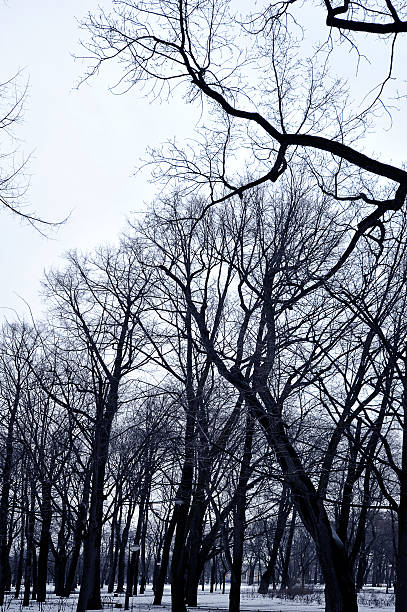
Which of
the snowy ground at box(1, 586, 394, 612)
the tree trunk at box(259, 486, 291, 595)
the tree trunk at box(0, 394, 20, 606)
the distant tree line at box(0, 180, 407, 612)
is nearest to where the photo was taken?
the distant tree line at box(0, 180, 407, 612)

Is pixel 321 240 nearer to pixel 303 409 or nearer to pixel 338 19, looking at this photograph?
pixel 303 409

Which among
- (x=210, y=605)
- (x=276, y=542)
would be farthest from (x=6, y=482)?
(x=210, y=605)

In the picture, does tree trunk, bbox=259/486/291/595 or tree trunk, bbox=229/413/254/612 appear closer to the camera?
tree trunk, bbox=229/413/254/612

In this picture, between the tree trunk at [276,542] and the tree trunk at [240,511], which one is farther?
the tree trunk at [276,542]

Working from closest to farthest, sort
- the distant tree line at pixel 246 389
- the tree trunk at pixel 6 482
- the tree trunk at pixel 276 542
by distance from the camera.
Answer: the distant tree line at pixel 246 389 < the tree trunk at pixel 6 482 < the tree trunk at pixel 276 542

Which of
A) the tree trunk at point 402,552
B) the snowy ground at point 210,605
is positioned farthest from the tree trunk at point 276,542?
the tree trunk at point 402,552

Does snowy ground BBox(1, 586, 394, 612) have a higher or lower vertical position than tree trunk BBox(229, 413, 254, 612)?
lower

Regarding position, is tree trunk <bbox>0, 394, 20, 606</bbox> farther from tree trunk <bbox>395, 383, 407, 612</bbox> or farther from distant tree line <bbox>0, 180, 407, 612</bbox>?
tree trunk <bbox>395, 383, 407, 612</bbox>

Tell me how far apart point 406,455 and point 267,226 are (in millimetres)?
5780

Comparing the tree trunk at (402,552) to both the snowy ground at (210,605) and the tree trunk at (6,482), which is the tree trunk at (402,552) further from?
the tree trunk at (6,482)

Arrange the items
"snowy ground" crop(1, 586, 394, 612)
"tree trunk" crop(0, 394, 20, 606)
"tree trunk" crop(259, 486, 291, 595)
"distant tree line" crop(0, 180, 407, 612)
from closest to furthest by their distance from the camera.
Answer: "distant tree line" crop(0, 180, 407, 612)
"tree trunk" crop(0, 394, 20, 606)
"snowy ground" crop(1, 586, 394, 612)
"tree trunk" crop(259, 486, 291, 595)

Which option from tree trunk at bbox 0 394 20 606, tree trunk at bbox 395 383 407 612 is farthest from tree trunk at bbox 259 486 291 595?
tree trunk at bbox 395 383 407 612

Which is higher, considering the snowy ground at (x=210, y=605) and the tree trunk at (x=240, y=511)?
the tree trunk at (x=240, y=511)

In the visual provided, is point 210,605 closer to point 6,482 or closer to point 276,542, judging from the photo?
point 276,542
